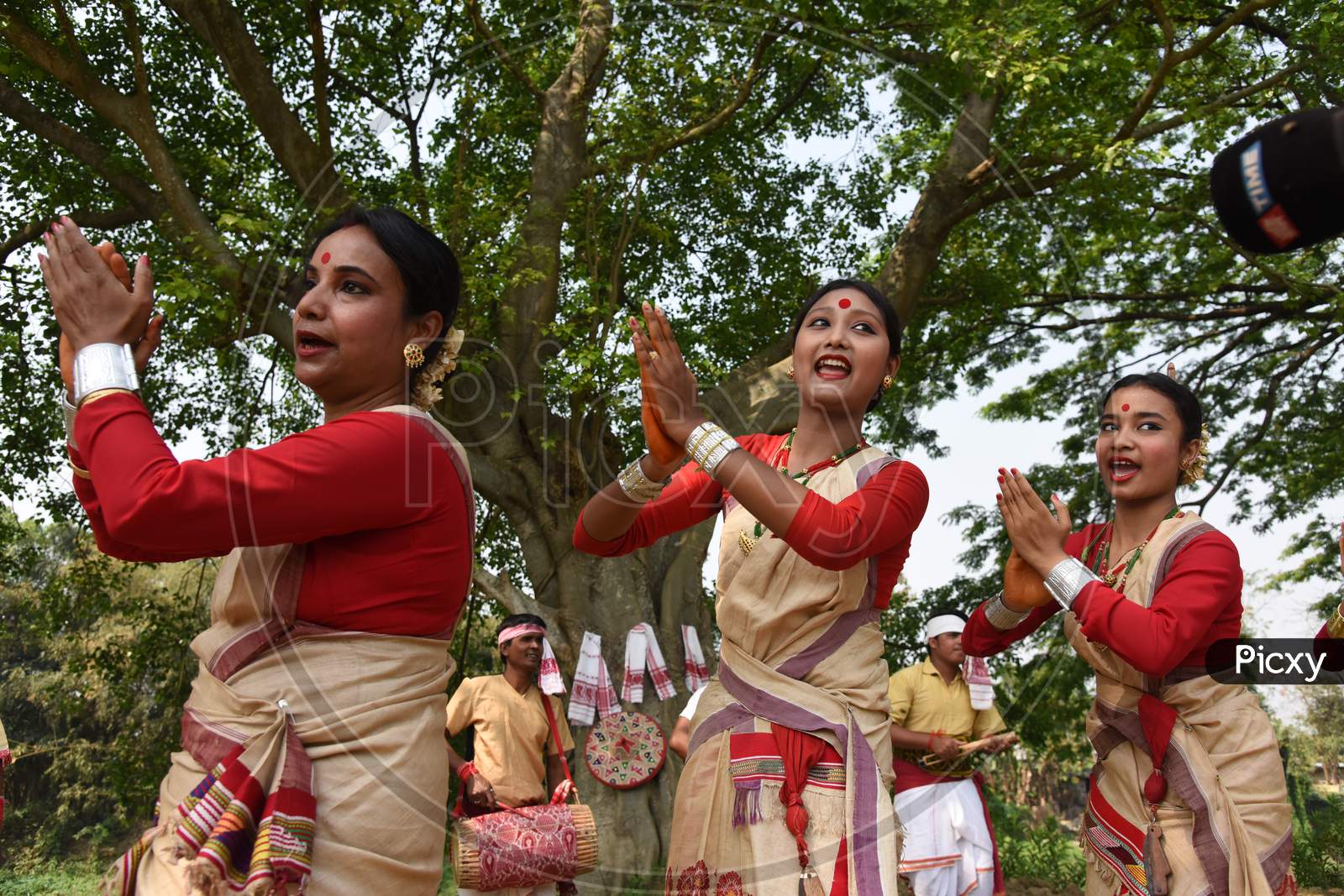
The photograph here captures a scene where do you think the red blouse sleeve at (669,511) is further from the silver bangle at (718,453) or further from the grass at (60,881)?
the grass at (60,881)

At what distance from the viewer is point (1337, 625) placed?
3699 mm

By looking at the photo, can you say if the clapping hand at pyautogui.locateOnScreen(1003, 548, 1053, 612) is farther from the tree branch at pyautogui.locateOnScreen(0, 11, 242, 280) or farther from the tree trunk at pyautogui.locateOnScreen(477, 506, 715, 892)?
the tree branch at pyautogui.locateOnScreen(0, 11, 242, 280)

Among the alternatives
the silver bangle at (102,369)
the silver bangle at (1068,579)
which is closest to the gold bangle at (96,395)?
the silver bangle at (102,369)

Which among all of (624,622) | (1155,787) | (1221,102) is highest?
(1221,102)

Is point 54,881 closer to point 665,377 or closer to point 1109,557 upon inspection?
point 1109,557

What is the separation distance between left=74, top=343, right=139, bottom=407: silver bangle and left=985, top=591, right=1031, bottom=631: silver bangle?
249 cm

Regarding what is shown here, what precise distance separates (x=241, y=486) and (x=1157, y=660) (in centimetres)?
229

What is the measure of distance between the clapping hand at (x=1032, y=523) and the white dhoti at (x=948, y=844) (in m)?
4.54

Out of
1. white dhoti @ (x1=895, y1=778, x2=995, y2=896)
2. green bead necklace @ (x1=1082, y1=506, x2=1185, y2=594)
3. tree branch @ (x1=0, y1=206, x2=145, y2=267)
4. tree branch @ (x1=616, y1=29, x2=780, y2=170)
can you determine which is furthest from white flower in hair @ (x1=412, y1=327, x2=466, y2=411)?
tree branch @ (x1=0, y1=206, x2=145, y2=267)

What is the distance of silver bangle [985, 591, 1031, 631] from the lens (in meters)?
3.48

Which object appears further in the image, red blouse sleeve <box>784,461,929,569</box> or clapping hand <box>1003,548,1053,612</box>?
clapping hand <box>1003,548,1053,612</box>

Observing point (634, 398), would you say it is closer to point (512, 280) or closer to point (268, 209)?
point (512, 280)

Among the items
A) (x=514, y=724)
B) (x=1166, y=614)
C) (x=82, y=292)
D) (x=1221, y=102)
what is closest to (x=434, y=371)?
(x=82, y=292)

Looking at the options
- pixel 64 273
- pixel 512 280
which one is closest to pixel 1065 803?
pixel 512 280
